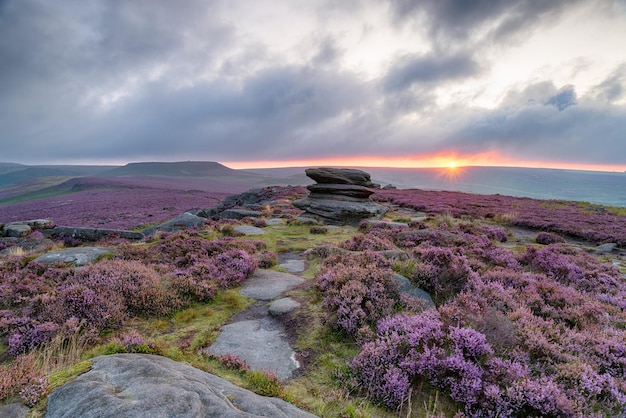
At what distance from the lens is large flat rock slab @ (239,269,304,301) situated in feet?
26.6

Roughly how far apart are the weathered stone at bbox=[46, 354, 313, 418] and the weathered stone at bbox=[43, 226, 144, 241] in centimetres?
1755

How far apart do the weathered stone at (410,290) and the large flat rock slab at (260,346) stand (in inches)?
127

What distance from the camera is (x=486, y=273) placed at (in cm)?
882

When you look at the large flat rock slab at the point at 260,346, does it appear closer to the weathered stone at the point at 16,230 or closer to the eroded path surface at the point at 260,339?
the eroded path surface at the point at 260,339

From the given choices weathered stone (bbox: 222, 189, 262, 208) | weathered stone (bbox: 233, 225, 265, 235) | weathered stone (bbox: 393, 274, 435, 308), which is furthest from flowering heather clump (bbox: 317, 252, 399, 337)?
weathered stone (bbox: 222, 189, 262, 208)

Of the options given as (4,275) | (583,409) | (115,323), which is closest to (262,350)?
(115,323)

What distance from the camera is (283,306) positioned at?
23.3ft

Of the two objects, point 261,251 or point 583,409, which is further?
point 261,251

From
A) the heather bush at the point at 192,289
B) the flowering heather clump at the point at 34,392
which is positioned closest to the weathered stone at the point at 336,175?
the heather bush at the point at 192,289

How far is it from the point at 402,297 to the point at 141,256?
987cm

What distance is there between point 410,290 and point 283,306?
10.9 ft

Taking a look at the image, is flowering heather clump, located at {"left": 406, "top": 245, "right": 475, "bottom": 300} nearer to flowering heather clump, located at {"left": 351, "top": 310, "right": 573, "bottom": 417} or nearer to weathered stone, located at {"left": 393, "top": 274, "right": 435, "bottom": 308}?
weathered stone, located at {"left": 393, "top": 274, "right": 435, "bottom": 308}

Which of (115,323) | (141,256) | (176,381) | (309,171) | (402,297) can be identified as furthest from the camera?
(309,171)

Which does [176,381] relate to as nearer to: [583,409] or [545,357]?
[583,409]
